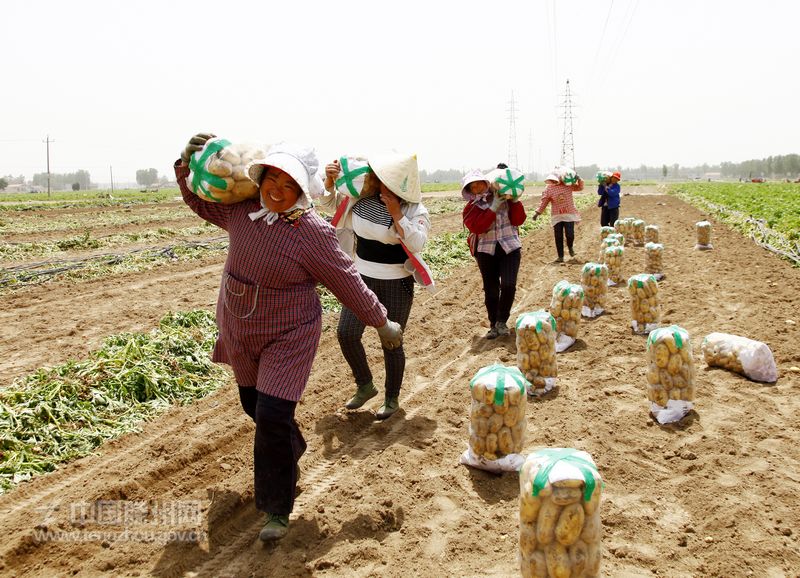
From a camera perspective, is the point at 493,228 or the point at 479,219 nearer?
the point at 479,219

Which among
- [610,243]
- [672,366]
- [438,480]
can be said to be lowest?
[438,480]

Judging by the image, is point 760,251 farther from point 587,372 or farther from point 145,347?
point 145,347

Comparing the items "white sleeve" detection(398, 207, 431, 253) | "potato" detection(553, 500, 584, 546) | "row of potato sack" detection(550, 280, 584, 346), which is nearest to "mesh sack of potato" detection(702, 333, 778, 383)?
"row of potato sack" detection(550, 280, 584, 346)

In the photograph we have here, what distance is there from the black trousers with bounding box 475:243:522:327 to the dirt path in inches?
18.3

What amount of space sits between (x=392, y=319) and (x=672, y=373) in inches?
77.7

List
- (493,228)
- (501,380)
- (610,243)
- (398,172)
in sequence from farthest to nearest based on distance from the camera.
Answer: (610,243) → (493,228) → (398,172) → (501,380)

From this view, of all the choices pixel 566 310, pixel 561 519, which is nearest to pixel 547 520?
pixel 561 519

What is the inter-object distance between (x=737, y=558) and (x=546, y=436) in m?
1.51

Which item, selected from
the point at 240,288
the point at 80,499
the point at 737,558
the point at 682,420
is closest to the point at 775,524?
the point at 737,558

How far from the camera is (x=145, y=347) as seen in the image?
5.58 meters

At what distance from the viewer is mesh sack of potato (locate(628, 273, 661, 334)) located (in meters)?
6.39

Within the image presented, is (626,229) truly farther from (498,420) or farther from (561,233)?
(498,420)

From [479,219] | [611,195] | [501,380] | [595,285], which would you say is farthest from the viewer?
[611,195]

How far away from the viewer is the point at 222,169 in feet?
9.27
